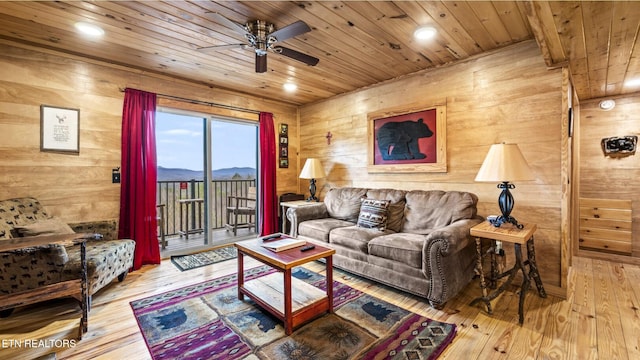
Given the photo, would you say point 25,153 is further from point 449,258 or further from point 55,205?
point 449,258

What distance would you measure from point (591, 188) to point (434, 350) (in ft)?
12.3

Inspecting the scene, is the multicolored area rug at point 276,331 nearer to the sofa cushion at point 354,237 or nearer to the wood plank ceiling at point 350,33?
the sofa cushion at point 354,237

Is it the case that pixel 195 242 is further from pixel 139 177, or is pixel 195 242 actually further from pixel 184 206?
pixel 139 177

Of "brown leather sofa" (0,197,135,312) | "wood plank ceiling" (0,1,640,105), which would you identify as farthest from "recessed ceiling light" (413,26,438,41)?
"brown leather sofa" (0,197,135,312)

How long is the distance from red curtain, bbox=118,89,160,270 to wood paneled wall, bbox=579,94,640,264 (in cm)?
567

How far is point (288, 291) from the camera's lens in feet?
6.40

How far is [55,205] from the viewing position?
9.58 feet

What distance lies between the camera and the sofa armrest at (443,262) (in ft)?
7.31

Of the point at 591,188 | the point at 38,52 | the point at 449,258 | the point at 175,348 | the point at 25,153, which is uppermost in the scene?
the point at 38,52

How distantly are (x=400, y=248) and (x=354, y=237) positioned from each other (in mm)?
570

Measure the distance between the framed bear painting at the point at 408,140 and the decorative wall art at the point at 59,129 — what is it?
11.7ft

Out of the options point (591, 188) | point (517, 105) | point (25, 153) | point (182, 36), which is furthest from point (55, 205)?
point (591, 188)

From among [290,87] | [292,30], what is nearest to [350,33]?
[292,30]

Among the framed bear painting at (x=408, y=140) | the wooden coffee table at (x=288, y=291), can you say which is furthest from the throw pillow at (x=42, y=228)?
the framed bear painting at (x=408, y=140)
